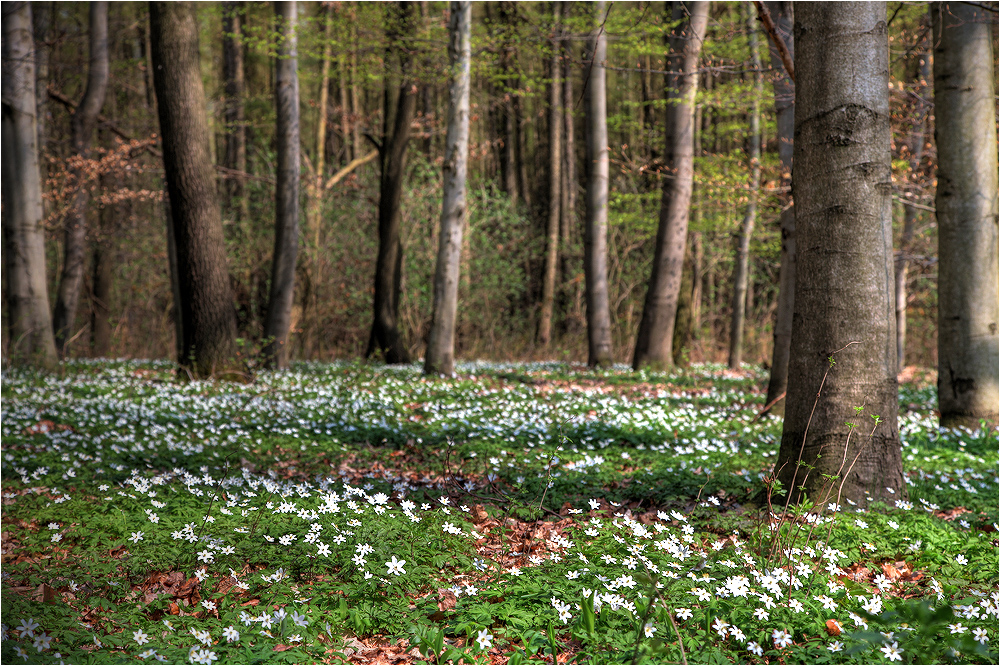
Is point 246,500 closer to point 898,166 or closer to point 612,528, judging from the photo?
point 612,528

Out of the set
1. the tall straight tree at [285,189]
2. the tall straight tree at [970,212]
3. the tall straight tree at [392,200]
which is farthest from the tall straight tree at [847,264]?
the tall straight tree at [392,200]

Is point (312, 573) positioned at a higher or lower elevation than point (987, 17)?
lower

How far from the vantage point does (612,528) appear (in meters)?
3.66

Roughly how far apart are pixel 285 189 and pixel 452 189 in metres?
3.60

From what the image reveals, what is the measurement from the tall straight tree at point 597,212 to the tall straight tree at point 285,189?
555cm

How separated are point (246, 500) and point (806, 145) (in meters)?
3.98

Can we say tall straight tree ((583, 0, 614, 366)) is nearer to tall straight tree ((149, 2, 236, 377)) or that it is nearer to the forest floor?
tall straight tree ((149, 2, 236, 377))

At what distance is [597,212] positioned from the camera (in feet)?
43.8

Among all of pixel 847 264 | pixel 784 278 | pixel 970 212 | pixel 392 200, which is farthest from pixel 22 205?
pixel 970 212

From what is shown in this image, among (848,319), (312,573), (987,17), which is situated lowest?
(312,573)

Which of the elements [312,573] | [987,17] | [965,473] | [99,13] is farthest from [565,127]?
[312,573]

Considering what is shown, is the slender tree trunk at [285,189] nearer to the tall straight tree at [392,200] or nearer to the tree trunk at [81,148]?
the tall straight tree at [392,200]

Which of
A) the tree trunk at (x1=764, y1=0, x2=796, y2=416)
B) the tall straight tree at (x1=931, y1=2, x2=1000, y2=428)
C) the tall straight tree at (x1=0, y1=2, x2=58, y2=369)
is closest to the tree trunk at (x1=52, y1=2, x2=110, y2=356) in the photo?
the tall straight tree at (x1=0, y1=2, x2=58, y2=369)

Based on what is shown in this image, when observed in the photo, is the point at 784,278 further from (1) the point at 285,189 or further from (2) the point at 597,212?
(1) the point at 285,189
